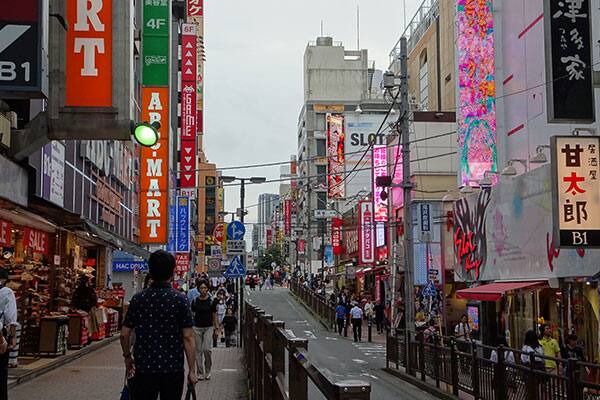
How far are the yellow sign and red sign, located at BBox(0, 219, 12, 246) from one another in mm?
101140

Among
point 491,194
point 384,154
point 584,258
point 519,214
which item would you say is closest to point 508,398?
point 584,258

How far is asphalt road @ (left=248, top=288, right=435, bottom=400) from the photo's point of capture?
1844cm

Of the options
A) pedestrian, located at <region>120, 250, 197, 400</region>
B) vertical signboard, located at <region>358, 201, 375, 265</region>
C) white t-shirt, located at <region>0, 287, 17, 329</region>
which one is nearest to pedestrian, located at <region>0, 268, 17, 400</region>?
white t-shirt, located at <region>0, 287, 17, 329</region>

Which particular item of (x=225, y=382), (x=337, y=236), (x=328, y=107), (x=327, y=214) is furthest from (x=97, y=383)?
(x=328, y=107)

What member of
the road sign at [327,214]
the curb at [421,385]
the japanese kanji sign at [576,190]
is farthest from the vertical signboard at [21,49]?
the road sign at [327,214]

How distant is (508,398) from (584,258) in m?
6.32

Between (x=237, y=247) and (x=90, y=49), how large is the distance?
14107mm

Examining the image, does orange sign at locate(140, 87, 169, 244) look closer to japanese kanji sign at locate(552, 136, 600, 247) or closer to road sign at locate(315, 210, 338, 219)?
japanese kanji sign at locate(552, 136, 600, 247)

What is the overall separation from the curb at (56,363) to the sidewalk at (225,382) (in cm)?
328

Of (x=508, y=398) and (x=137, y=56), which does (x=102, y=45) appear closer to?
(x=508, y=398)

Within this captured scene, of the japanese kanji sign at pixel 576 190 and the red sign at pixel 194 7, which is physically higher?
the red sign at pixel 194 7

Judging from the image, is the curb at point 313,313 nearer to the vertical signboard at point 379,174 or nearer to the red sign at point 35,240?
the vertical signboard at point 379,174

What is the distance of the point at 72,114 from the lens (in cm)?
1070

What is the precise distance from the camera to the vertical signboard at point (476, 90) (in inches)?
1059
